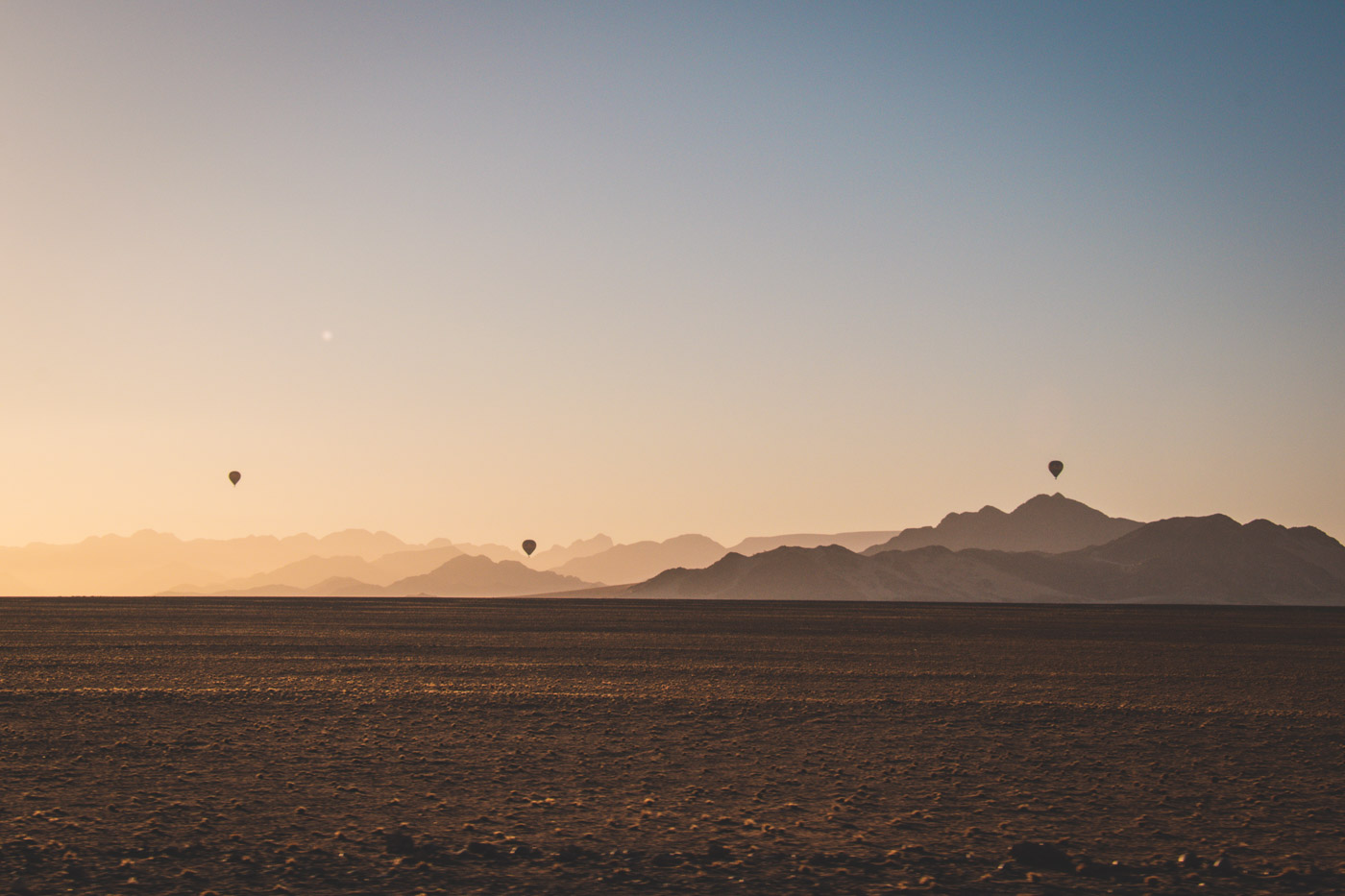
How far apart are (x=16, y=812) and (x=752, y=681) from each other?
14.3 m

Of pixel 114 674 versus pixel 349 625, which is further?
pixel 349 625

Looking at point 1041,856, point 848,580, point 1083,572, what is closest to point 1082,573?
point 1083,572

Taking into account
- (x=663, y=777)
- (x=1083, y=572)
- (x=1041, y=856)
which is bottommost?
(x=1083, y=572)

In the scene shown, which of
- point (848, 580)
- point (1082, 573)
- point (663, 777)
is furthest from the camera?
point (1082, 573)

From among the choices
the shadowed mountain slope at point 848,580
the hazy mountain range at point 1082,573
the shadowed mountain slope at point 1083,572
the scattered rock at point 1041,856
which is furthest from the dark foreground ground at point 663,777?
the hazy mountain range at point 1082,573

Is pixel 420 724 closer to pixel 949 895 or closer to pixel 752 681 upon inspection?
pixel 752 681

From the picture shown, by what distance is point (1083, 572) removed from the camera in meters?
161

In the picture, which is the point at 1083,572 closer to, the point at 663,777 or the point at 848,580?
the point at 848,580

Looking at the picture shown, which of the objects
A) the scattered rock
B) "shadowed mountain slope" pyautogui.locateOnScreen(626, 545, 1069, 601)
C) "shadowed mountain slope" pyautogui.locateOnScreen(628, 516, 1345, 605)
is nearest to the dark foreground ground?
the scattered rock

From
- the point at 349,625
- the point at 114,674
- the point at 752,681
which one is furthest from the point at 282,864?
the point at 349,625

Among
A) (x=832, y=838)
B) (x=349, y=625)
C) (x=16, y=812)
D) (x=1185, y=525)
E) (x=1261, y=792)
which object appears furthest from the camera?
(x=1185, y=525)

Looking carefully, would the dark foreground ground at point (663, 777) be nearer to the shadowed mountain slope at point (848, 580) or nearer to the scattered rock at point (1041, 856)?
the scattered rock at point (1041, 856)

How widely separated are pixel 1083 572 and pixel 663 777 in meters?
166

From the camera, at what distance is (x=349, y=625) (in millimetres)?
42469
